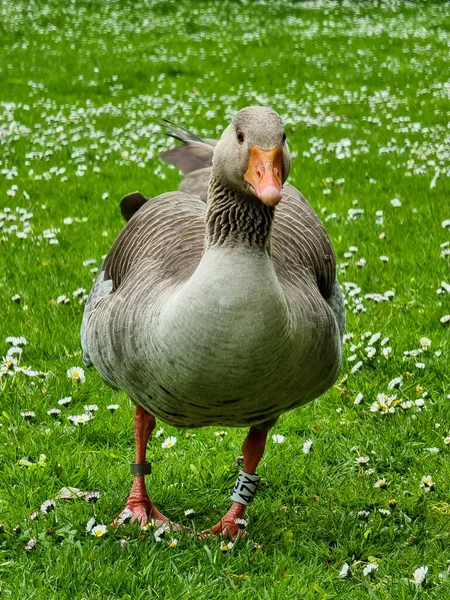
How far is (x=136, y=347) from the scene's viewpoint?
3332 mm

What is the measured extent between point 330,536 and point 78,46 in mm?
16466

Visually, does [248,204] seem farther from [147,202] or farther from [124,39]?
[124,39]

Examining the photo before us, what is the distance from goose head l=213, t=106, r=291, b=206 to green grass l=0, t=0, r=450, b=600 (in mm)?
1634

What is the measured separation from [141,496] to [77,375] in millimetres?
1256

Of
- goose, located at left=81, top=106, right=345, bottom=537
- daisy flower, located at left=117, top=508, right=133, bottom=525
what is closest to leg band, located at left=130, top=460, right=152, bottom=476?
goose, located at left=81, top=106, right=345, bottom=537

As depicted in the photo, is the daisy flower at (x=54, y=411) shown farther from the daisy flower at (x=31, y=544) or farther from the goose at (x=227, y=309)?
the daisy flower at (x=31, y=544)

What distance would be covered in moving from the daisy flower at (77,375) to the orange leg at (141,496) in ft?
3.21

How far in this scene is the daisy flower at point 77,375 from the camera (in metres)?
5.15

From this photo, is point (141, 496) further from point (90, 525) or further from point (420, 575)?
point (420, 575)

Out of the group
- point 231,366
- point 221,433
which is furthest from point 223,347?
point 221,433

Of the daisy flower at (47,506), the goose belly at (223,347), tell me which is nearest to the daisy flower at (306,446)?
the goose belly at (223,347)

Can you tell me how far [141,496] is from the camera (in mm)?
4105

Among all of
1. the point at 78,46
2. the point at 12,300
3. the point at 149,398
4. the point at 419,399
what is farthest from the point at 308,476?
the point at 78,46

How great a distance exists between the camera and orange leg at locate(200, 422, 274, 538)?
3941mm
